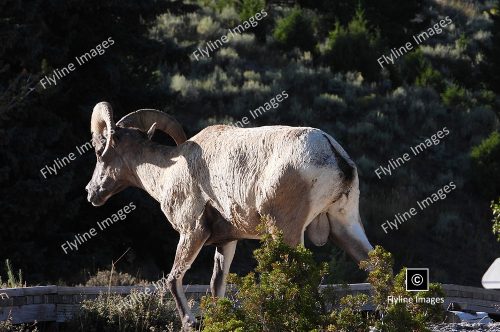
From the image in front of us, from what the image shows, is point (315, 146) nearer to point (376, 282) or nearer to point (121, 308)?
point (376, 282)

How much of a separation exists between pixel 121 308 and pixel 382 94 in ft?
92.7

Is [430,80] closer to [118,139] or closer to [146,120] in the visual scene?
[146,120]

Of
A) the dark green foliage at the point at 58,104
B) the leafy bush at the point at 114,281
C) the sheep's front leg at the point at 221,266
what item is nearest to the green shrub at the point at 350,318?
the sheep's front leg at the point at 221,266

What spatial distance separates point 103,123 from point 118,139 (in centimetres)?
39

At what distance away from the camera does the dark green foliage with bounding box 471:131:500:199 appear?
102ft

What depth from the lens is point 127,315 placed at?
11.9m

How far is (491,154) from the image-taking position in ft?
103

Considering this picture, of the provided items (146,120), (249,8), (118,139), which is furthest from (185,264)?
(249,8)

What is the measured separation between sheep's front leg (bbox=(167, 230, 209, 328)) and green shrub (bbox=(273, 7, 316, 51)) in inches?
1265

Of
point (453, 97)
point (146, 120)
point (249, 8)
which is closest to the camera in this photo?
point (146, 120)

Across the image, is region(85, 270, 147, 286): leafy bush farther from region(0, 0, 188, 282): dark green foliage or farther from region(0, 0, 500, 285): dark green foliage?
region(0, 0, 188, 282): dark green foliage

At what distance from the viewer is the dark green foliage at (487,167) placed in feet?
102

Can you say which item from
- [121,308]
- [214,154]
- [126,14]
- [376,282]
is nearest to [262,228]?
[376,282]

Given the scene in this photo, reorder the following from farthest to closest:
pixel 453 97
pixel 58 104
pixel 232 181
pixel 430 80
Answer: pixel 430 80
pixel 453 97
pixel 58 104
pixel 232 181
